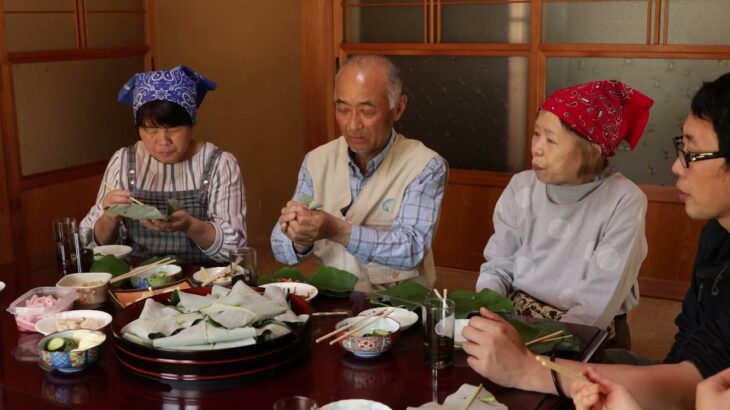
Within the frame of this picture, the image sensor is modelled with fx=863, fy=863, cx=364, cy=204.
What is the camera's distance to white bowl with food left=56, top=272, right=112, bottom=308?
2.07 meters

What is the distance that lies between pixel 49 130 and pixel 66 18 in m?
0.59

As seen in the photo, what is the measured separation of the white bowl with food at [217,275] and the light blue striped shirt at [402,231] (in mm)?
350

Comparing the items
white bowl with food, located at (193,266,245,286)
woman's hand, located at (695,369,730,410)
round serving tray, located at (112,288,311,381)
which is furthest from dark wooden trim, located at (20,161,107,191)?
woman's hand, located at (695,369,730,410)

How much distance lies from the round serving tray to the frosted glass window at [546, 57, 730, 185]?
299 centimetres

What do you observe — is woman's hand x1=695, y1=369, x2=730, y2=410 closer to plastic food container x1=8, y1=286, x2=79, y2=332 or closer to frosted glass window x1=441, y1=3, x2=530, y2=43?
plastic food container x1=8, y1=286, x2=79, y2=332

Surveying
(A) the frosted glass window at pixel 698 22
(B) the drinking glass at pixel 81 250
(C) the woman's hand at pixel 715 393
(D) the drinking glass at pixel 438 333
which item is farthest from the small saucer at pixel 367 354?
(A) the frosted glass window at pixel 698 22

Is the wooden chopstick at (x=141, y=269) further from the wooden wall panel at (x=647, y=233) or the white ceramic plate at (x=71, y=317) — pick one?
the wooden wall panel at (x=647, y=233)

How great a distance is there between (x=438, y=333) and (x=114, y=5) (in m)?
3.69

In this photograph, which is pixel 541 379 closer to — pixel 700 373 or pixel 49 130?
pixel 700 373

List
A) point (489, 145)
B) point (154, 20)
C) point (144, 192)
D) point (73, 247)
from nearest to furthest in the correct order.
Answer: point (73, 247) → point (144, 192) → point (489, 145) → point (154, 20)

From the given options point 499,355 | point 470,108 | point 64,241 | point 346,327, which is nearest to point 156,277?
point 64,241

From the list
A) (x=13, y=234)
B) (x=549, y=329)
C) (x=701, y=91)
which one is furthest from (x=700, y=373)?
(x=13, y=234)

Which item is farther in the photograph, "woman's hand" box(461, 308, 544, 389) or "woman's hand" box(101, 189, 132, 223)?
"woman's hand" box(101, 189, 132, 223)

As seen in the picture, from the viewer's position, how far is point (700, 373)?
1.70 meters
